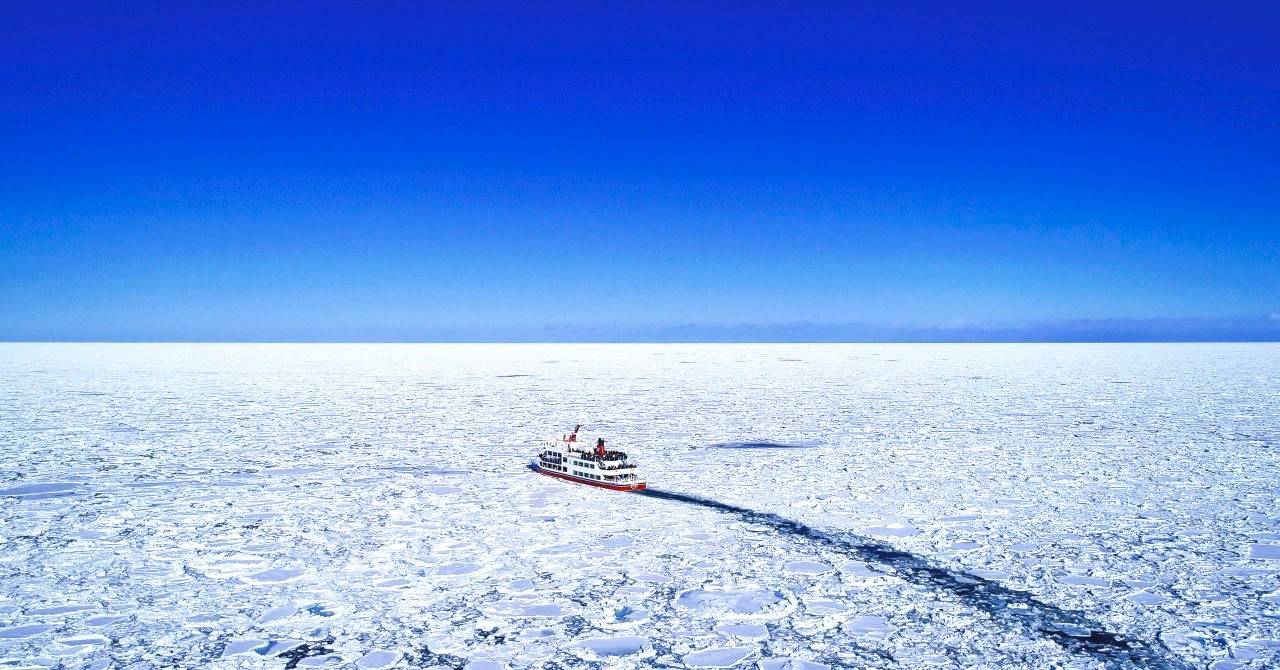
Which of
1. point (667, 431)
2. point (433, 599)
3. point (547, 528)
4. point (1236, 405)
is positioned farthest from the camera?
point (1236, 405)

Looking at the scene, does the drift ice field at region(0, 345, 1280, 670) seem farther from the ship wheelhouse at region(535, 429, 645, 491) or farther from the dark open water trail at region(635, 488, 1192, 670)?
the ship wheelhouse at region(535, 429, 645, 491)

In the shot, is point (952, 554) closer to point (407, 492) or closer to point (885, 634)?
point (885, 634)

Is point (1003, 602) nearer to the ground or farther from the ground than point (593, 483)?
nearer to the ground

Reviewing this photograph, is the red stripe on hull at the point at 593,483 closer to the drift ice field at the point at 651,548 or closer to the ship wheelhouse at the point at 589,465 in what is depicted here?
the ship wheelhouse at the point at 589,465

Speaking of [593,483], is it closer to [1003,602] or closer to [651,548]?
[651,548]

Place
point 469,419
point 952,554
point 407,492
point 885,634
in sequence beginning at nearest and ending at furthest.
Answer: point 885,634 → point 952,554 → point 407,492 → point 469,419

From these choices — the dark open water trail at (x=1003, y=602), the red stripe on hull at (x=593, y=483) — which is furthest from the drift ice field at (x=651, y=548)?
the red stripe on hull at (x=593, y=483)

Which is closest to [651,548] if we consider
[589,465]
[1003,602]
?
[1003,602]

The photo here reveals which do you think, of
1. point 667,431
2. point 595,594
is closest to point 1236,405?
point 667,431
